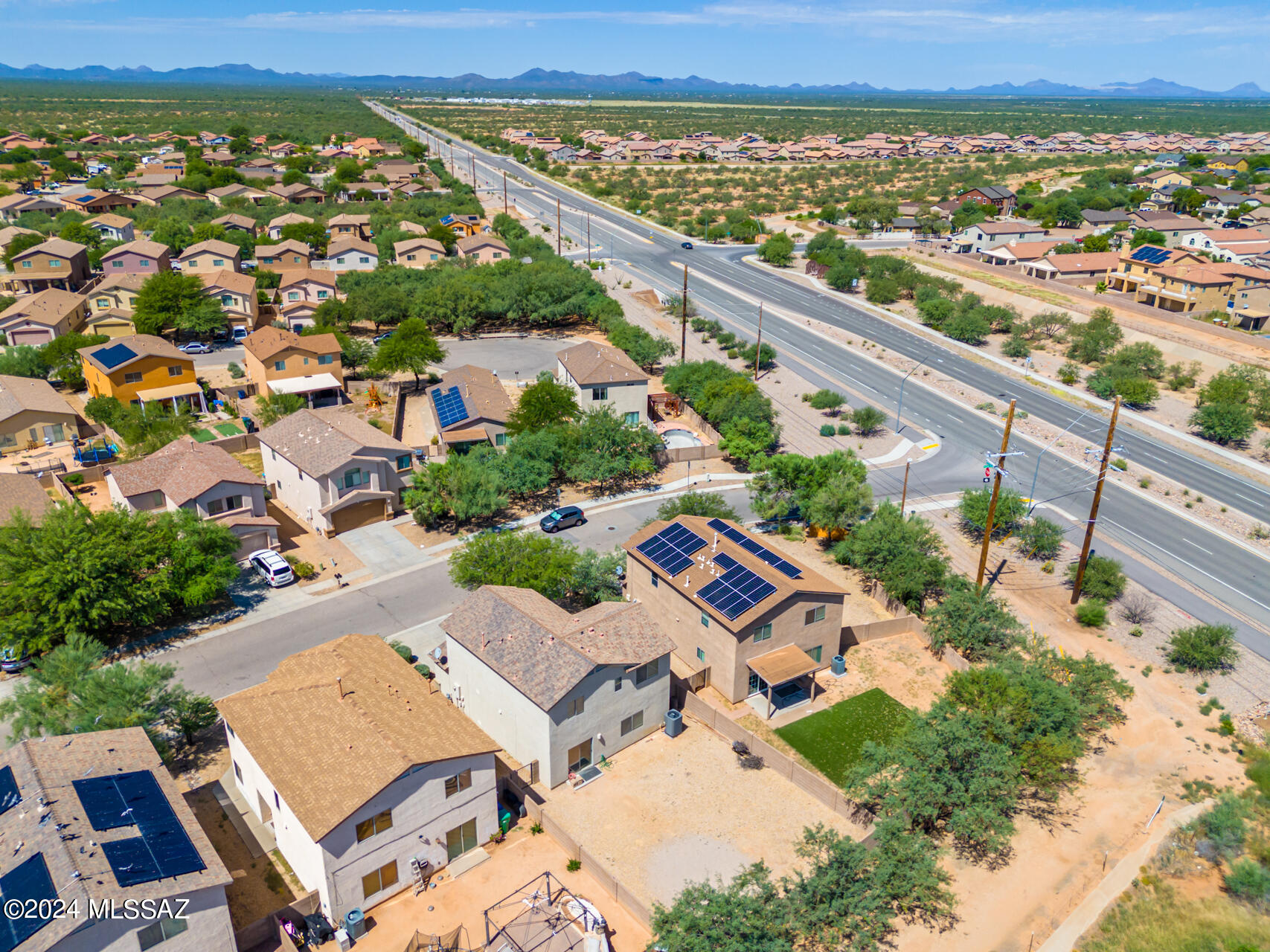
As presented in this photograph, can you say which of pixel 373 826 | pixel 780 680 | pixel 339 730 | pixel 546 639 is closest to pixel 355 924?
pixel 373 826

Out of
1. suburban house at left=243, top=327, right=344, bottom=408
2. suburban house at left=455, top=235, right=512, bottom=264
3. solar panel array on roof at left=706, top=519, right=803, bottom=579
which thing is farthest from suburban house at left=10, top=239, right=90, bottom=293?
solar panel array on roof at left=706, top=519, right=803, bottom=579

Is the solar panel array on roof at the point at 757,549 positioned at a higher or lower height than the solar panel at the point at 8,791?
lower

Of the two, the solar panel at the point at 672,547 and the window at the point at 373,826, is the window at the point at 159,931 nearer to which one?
the window at the point at 373,826

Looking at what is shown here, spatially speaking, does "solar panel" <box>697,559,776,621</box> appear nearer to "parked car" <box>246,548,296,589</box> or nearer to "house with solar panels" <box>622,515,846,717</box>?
"house with solar panels" <box>622,515,846,717</box>

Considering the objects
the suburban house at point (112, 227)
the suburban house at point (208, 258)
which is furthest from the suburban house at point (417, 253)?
the suburban house at point (112, 227)

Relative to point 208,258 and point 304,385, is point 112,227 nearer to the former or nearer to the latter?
point 208,258

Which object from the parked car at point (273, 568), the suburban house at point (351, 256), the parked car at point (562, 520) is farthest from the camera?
the suburban house at point (351, 256)

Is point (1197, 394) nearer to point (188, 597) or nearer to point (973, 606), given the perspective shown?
point (973, 606)

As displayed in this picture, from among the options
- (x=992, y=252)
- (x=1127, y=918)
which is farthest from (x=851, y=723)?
(x=992, y=252)
